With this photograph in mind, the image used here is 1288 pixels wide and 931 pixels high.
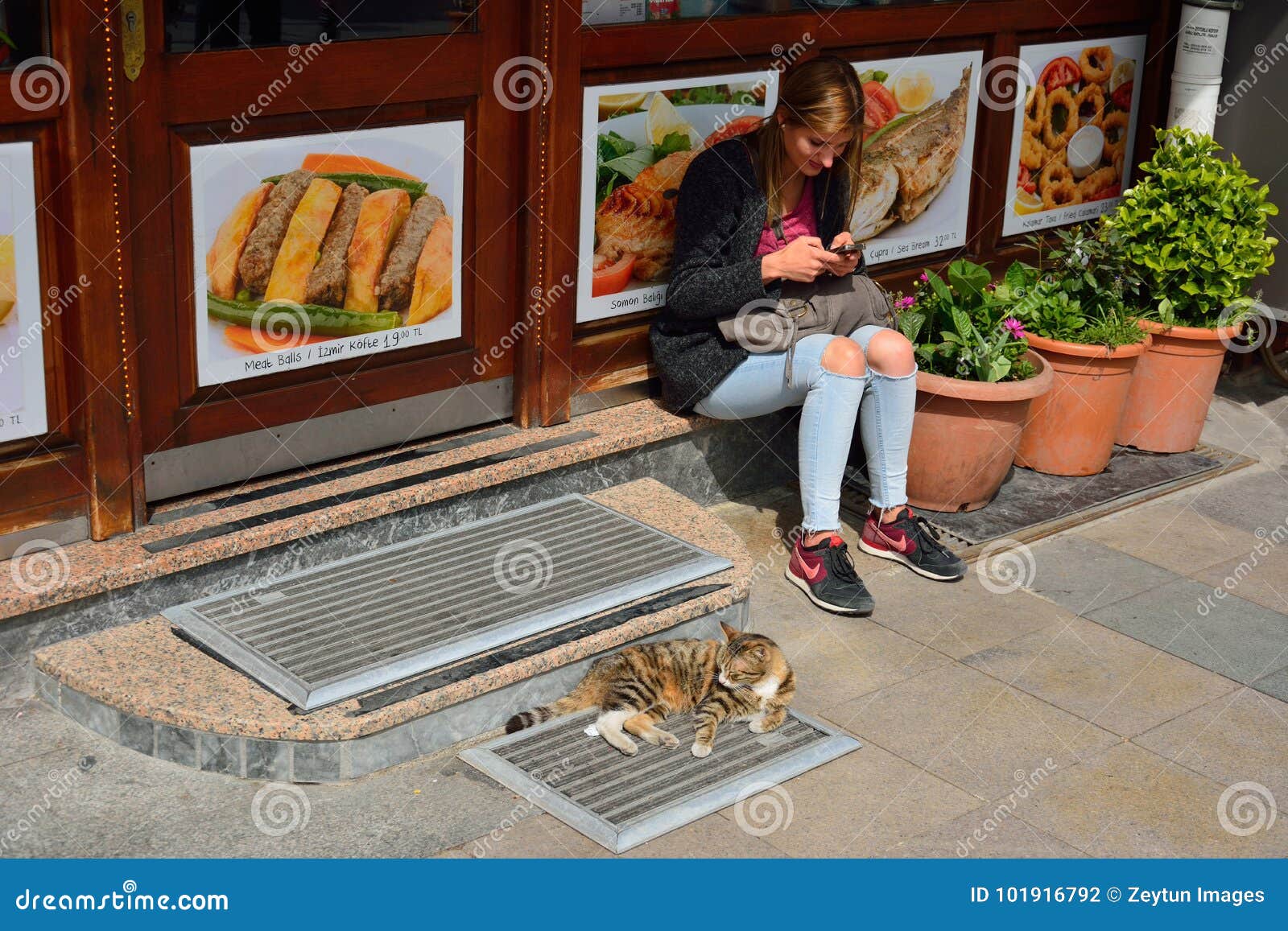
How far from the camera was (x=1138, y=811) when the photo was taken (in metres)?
3.75

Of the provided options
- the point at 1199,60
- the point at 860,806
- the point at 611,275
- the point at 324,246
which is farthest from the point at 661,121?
the point at 1199,60

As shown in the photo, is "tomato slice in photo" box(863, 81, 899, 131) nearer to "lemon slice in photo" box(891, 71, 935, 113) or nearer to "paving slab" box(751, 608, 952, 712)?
"lemon slice in photo" box(891, 71, 935, 113)

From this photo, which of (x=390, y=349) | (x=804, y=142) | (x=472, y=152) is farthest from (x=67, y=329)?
(x=804, y=142)

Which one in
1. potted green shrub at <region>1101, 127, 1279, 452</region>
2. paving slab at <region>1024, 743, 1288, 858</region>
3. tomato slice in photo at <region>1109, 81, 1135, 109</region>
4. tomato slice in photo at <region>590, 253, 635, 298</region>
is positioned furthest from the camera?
tomato slice in photo at <region>1109, 81, 1135, 109</region>

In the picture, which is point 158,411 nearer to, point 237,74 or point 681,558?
point 237,74

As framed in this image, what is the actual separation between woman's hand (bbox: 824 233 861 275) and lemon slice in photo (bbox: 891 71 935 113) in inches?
42.6

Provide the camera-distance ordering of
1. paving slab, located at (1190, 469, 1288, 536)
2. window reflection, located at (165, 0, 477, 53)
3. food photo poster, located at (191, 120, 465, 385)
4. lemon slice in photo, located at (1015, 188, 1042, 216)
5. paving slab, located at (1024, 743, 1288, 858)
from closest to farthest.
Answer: paving slab, located at (1024, 743, 1288, 858)
window reflection, located at (165, 0, 477, 53)
food photo poster, located at (191, 120, 465, 385)
paving slab, located at (1190, 469, 1288, 536)
lemon slice in photo, located at (1015, 188, 1042, 216)

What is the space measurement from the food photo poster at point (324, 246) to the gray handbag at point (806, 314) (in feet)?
2.90

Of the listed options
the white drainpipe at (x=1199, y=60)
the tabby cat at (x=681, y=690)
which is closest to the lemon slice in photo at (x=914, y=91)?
the white drainpipe at (x=1199, y=60)

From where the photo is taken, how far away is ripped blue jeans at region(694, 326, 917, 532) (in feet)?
15.5


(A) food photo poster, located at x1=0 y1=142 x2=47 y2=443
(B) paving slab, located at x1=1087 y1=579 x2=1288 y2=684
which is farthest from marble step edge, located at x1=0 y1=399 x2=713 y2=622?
(B) paving slab, located at x1=1087 y1=579 x2=1288 y2=684

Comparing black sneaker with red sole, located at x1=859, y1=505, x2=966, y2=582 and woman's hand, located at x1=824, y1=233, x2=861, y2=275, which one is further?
black sneaker with red sole, located at x1=859, y1=505, x2=966, y2=582

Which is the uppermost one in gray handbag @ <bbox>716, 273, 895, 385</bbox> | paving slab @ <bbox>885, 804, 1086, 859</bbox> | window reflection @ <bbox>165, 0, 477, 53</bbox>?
window reflection @ <bbox>165, 0, 477, 53</bbox>

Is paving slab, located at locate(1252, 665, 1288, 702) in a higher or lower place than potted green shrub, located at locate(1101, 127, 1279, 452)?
lower
